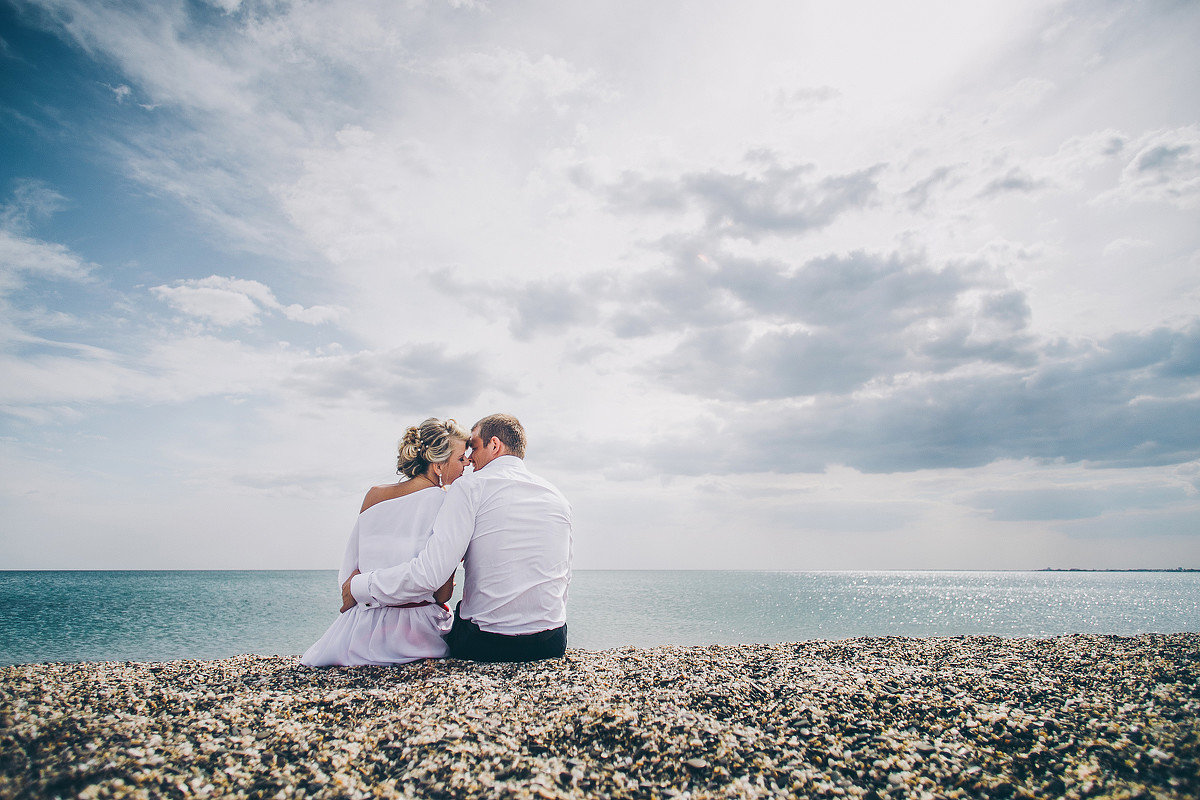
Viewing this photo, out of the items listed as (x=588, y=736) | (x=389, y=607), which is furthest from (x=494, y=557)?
(x=588, y=736)

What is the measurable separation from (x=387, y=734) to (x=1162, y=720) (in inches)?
224

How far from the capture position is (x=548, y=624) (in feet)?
19.6

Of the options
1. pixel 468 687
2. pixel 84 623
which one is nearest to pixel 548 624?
pixel 468 687

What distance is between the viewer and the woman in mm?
5840

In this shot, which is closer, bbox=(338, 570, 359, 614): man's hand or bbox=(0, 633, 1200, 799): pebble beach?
bbox=(0, 633, 1200, 799): pebble beach

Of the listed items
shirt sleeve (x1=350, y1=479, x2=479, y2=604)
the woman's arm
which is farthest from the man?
the woman's arm

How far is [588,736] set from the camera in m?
3.78

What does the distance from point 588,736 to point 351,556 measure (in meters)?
3.55

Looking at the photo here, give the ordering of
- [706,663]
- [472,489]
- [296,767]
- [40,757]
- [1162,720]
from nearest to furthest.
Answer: [40,757]
[296,767]
[1162,720]
[472,489]
[706,663]

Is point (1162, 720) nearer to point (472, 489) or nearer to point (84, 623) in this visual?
point (472, 489)

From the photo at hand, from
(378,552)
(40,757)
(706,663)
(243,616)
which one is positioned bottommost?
(243,616)

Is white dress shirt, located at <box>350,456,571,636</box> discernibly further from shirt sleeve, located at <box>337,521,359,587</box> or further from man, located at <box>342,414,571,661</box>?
shirt sleeve, located at <box>337,521,359,587</box>

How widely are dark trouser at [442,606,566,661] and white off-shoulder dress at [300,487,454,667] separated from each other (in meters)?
0.30

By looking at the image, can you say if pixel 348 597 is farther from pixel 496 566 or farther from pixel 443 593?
pixel 496 566
